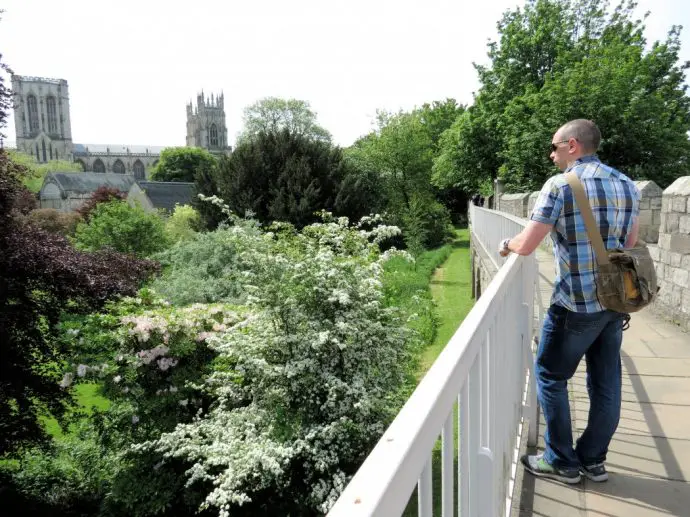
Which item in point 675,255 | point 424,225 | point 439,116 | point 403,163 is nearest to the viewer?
point 675,255

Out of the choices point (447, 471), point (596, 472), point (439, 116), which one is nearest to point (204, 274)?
point (596, 472)

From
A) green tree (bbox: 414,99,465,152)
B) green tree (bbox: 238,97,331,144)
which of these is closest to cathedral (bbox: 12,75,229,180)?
green tree (bbox: 238,97,331,144)

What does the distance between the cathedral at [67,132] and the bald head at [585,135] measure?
10689cm

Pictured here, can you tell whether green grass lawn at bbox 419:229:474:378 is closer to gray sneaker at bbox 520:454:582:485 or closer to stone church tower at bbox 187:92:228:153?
gray sneaker at bbox 520:454:582:485

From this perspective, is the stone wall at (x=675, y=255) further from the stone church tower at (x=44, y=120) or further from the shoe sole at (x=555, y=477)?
the stone church tower at (x=44, y=120)

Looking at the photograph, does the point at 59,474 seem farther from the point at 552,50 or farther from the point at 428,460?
the point at 552,50

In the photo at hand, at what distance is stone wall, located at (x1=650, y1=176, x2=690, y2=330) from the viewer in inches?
229

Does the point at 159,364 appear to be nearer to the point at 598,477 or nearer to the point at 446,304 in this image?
the point at 598,477

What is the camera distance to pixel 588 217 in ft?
8.51

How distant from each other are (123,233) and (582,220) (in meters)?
21.7

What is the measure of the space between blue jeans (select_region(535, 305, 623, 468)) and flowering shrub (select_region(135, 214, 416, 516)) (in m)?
3.08

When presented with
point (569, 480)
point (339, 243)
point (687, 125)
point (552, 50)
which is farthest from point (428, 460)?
point (552, 50)

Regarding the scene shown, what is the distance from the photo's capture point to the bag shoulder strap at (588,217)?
2.59 meters

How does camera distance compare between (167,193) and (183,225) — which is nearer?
(183,225)
